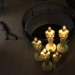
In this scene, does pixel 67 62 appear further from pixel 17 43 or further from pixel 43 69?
pixel 17 43

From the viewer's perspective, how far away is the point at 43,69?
2.80m

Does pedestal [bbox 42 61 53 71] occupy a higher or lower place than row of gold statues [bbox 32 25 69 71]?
lower

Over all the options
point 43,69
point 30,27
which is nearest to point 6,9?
point 30,27

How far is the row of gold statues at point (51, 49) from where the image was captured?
2320 mm

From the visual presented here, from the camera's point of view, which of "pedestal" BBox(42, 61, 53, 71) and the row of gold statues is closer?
the row of gold statues

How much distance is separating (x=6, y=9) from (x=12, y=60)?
51.8 inches

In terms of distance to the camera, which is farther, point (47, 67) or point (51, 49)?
point (47, 67)

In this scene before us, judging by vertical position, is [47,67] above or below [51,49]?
below

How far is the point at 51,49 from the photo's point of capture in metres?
2.59

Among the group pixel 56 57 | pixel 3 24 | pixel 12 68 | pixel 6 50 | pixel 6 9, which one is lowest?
pixel 12 68

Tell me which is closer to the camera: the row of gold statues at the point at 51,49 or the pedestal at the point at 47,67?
the row of gold statues at the point at 51,49

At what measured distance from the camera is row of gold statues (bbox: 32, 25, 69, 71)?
232 centimetres

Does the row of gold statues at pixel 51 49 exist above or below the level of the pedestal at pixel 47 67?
Result: above

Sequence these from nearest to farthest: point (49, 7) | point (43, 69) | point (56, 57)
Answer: point (56, 57) → point (43, 69) → point (49, 7)
